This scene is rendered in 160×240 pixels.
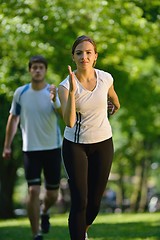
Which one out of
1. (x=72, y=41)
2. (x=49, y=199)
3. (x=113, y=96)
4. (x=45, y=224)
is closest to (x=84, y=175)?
(x=113, y=96)

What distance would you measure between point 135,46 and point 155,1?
6317mm

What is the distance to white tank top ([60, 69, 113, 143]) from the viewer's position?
654cm

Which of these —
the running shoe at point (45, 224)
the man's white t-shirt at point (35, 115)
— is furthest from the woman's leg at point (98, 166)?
the running shoe at point (45, 224)

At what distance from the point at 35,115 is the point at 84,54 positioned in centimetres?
269

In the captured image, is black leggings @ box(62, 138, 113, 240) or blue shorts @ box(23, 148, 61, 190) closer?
black leggings @ box(62, 138, 113, 240)

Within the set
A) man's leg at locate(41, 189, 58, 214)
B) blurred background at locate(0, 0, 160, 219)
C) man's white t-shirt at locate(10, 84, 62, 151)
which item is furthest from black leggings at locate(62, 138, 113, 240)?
blurred background at locate(0, 0, 160, 219)

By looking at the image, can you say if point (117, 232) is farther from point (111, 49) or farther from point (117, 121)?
point (117, 121)

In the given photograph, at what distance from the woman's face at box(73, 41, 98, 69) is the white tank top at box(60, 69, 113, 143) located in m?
0.15

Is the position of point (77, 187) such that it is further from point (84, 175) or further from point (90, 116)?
point (90, 116)

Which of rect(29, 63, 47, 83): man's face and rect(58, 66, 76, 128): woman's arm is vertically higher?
rect(29, 63, 47, 83): man's face

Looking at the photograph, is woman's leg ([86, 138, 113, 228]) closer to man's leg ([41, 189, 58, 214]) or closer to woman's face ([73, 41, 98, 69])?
woman's face ([73, 41, 98, 69])

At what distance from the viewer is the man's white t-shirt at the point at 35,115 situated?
911cm

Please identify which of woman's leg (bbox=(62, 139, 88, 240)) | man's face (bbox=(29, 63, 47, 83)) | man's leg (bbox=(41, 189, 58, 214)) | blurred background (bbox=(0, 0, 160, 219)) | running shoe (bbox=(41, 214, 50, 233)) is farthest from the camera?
blurred background (bbox=(0, 0, 160, 219))

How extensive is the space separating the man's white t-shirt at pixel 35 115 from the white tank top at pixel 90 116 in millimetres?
2449
